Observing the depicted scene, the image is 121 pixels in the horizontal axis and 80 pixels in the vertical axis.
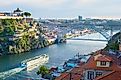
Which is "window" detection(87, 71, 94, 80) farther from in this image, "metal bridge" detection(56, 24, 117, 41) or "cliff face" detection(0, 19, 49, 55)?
"metal bridge" detection(56, 24, 117, 41)

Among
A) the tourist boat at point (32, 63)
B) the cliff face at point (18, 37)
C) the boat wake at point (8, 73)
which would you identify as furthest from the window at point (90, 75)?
the cliff face at point (18, 37)

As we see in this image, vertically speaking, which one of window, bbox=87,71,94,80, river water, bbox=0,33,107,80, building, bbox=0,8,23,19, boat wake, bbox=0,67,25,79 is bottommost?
river water, bbox=0,33,107,80

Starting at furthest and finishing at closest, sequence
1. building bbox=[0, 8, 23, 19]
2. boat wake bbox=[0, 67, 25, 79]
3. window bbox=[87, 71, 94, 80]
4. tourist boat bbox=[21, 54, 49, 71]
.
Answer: building bbox=[0, 8, 23, 19] < tourist boat bbox=[21, 54, 49, 71] < boat wake bbox=[0, 67, 25, 79] < window bbox=[87, 71, 94, 80]

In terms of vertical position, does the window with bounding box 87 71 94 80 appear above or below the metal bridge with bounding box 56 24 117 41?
above

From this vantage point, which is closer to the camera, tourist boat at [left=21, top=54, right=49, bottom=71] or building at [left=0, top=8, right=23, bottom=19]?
tourist boat at [left=21, top=54, right=49, bottom=71]

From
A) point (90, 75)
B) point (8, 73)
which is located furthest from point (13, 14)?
point (90, 75)

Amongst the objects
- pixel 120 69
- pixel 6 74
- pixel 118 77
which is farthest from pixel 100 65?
pixel 6 74

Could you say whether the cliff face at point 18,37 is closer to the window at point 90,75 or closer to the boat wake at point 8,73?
the boat wake at point 8,73

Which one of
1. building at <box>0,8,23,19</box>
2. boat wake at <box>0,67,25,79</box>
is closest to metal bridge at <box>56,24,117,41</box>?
building at <box>0,8,23,19</box>
